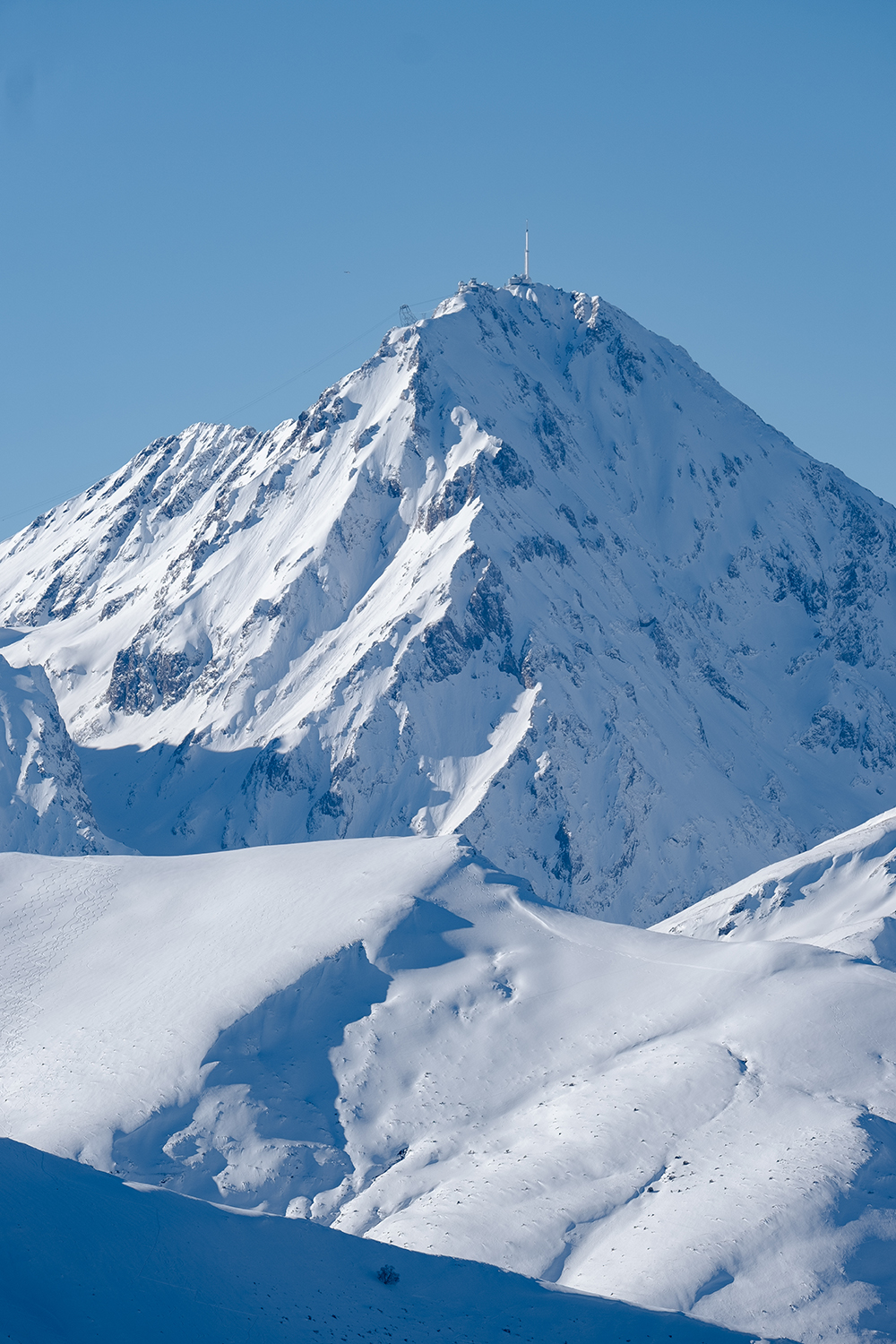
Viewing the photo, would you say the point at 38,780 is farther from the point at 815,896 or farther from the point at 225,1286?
the point at 225,1286

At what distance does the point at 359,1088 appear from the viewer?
68500mm

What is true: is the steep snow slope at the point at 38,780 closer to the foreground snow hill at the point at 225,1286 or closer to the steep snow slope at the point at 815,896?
the steep snow slope at the point at 815,896

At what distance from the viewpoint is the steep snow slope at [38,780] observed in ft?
511

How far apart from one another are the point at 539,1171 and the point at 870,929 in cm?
5447

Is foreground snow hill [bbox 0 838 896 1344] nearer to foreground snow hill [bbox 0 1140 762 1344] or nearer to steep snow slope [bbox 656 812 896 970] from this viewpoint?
foreground snow hill [bbox 0 1140 762 1344]

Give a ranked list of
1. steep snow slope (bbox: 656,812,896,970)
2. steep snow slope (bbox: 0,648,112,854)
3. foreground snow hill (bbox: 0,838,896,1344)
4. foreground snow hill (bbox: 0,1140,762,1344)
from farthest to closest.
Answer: steep snow slope (bbox: 0,648,112,854) < steep snow slope (bbox: 656,812,896,970) < foreground snow hill (bbox: 0,838,896,1344) < foreground snow hill (bbox: 0,1140,762,1344)

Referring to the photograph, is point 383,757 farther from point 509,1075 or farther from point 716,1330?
point 716,1330

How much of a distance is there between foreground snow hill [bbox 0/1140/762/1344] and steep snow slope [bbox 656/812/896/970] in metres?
69.7

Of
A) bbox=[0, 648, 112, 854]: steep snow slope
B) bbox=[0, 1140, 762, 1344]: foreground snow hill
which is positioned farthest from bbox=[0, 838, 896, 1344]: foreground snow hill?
bbox=[0, 648, 112, 854]: steep snow slope

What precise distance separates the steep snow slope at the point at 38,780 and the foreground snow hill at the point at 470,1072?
69994 millimetres

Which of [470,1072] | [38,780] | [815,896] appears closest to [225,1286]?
[470,1072]

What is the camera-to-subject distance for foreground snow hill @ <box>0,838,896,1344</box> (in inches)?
2072

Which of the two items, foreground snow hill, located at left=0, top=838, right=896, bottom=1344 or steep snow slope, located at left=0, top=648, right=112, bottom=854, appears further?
steep snow slope, located at left=0, top=648, right=112, bottom=854

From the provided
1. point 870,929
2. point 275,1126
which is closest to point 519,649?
point 870,929
